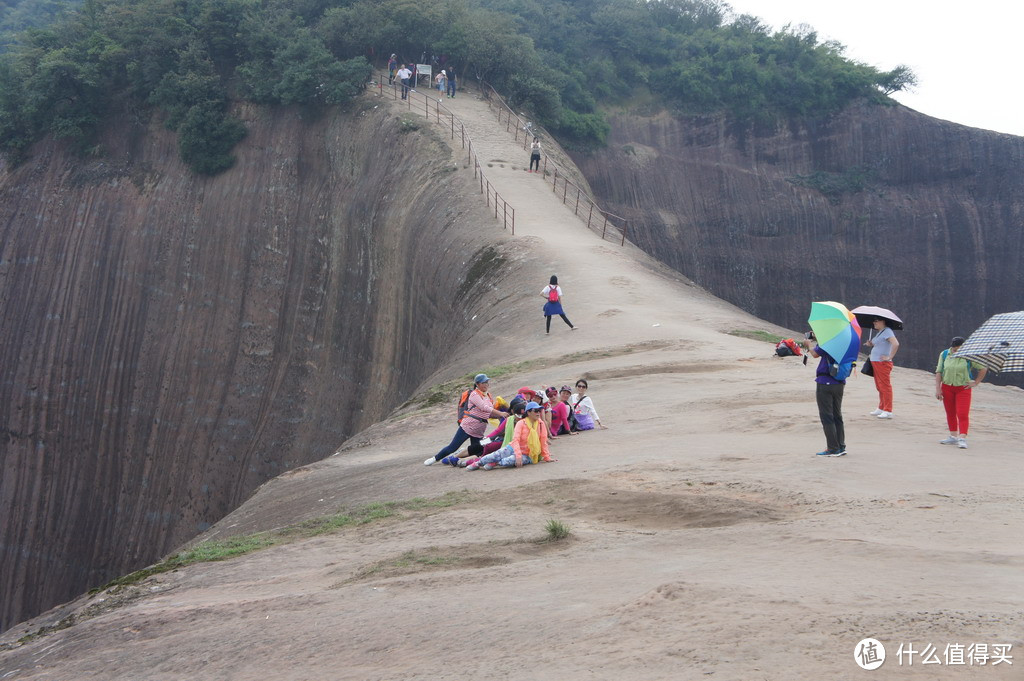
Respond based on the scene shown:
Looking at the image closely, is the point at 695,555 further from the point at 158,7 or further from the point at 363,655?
the point at 158,7

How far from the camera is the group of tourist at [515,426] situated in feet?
36.0

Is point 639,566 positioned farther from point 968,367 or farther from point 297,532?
point 968,367

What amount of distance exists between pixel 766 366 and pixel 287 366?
68.0 feet

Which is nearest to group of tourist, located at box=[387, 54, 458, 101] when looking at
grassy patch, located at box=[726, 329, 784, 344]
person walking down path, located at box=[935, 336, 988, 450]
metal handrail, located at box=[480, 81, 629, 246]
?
metal handrail, located at box=[480, 81, 629, 246]

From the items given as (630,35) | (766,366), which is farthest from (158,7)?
(766,366)

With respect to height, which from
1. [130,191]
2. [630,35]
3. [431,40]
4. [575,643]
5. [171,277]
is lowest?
[575,643]

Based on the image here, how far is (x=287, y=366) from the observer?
1261 inches

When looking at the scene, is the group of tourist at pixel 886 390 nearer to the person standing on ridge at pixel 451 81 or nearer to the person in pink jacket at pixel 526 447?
the person in pink jacket at pixel 526 447

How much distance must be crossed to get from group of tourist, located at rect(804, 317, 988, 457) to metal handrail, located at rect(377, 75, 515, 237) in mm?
13548

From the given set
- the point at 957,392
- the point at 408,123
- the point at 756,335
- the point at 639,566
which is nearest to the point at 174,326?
the point at 408,123

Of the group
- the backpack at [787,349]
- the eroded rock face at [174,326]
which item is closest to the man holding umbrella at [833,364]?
the backpack at [787,349]

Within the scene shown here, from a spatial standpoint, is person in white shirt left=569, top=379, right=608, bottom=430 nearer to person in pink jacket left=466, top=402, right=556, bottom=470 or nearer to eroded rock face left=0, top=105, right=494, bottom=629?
person in pink jacket left=466, top=402, right=556, bottom=470

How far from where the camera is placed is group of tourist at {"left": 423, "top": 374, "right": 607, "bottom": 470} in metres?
11.0

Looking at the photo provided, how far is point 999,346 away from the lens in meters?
9.39
